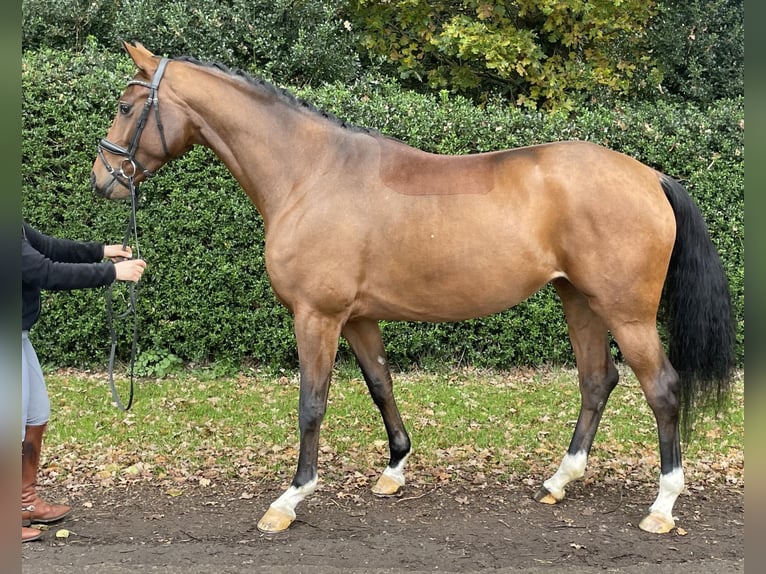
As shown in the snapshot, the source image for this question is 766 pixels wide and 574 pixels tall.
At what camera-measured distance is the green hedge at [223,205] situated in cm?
696

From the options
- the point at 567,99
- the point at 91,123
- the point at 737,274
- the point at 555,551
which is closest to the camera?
the point at 555,551

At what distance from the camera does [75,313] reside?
23.7ft

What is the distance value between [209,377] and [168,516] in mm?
3228

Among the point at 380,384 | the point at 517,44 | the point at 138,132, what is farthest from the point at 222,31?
the point at 380,384

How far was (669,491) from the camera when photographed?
12.7 feet

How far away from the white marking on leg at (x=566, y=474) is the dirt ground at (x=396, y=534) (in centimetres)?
Answer: 10

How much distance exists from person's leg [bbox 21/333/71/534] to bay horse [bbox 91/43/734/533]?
1056 mm

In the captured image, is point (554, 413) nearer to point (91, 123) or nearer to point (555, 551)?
point (555, 551)

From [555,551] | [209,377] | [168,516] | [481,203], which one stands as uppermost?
[481,203]

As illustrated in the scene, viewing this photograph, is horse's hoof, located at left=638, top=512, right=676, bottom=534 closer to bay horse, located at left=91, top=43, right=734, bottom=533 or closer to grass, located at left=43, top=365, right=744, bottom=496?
bay horse, located at left=91, top=43, right=734, bottom=533

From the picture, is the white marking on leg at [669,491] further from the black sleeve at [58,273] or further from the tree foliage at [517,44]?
the tree foliage at [517,44]

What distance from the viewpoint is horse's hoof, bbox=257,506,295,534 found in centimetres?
386

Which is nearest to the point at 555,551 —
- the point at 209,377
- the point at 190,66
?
the point at 190,66

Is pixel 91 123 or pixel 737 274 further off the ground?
pixel 91 123
